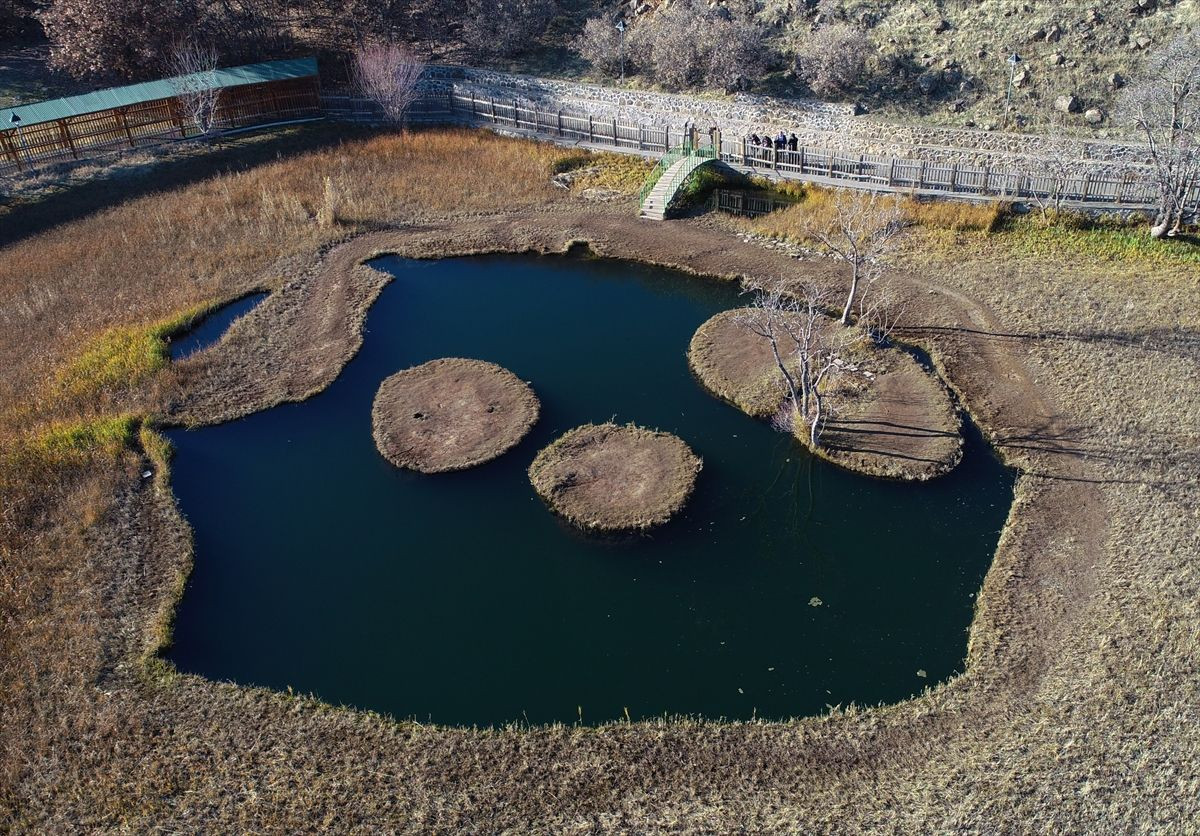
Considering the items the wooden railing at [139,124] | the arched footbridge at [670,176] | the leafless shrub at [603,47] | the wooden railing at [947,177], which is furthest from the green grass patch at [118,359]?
the leafless shrub at [603,47]

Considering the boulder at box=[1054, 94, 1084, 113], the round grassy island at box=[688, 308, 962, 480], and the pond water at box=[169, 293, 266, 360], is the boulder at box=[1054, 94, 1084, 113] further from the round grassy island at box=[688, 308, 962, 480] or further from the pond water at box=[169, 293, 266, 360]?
the pond water at box=[169, 293, 266, 360]

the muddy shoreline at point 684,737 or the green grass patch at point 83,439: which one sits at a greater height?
the green grass patch at point 83,439

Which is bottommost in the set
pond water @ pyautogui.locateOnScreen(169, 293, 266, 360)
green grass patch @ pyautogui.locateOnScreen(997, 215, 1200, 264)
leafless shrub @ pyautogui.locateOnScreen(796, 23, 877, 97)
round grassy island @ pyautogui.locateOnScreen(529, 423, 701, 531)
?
round grassy island @ pyautogui.locateOnScreen(529, 423, 701, 531)

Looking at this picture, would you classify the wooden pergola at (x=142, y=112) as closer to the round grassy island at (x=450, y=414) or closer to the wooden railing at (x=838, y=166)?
the wooden railing at (x=838, y=166)

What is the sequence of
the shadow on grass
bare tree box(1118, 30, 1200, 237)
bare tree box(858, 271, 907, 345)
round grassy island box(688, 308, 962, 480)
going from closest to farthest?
round grassy island box(688, 308, 962, 480), bare tree box(858, 271, 907, 345), bare tree box(1118, 30, 1200, 237), the shadow on grass

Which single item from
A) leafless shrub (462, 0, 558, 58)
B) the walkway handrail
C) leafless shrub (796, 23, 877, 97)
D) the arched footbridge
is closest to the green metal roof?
leafless shrub (462, 0, 558, 58)
